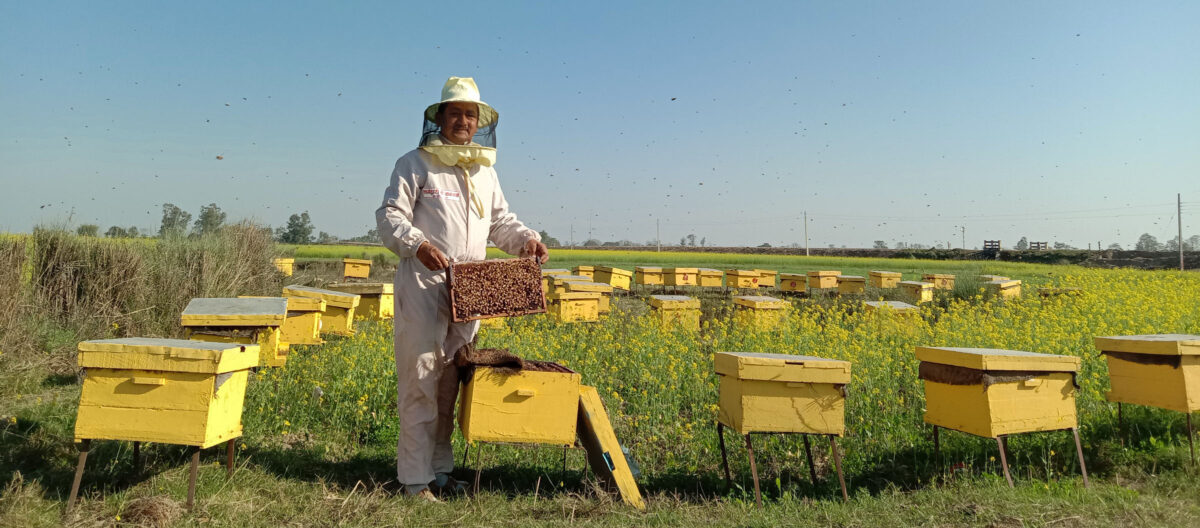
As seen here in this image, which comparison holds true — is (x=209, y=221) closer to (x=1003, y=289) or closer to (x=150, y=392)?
(x=150, y=392)

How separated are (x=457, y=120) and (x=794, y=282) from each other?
1603cm

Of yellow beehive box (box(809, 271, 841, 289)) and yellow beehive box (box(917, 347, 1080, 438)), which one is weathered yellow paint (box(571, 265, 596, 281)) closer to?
yellow beehive box (box(809, 271, 841, 289))

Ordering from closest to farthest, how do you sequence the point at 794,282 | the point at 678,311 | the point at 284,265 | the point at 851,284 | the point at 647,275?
the point at 678,311 → the point at 284,265 → the point at 851,284 → the point at 647,275 → the point at 794,282

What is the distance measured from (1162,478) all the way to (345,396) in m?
6.47

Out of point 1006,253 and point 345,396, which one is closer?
point 345,396

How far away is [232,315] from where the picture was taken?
5387 millimetres

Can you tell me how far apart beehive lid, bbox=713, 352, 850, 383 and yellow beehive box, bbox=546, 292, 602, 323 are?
6.53m

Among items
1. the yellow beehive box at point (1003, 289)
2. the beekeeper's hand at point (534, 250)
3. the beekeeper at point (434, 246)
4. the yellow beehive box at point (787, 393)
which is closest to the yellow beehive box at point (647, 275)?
the yellow beehive box at point (1003, 289)

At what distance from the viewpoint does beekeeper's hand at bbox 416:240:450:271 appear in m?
3.85

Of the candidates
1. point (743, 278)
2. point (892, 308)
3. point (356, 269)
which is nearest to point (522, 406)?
point (892, 308)

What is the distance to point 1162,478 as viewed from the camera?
4.65 meters

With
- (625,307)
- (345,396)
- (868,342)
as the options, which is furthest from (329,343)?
(625,307)

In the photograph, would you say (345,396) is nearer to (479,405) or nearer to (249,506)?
(249,506)

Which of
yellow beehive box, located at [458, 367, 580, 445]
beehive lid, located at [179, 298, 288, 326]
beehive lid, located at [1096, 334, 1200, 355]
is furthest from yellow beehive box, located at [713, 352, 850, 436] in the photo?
beehive lid, located at [179, 298, 288, 326]
